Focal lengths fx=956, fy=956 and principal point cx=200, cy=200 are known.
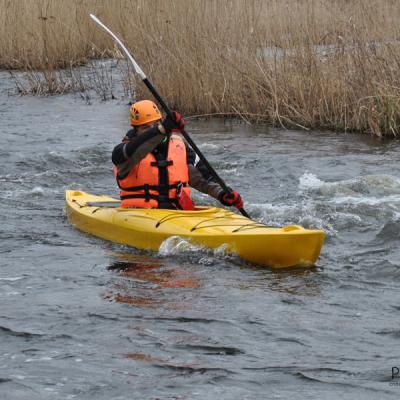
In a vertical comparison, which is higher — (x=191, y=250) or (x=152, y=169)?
(x=152, y=169)

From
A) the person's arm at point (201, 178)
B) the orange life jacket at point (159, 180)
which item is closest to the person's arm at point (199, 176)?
the person's arm at point (201, 178)

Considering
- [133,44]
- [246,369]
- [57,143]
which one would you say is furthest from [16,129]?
[246,369]

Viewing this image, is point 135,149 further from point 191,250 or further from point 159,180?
A: point 191,250

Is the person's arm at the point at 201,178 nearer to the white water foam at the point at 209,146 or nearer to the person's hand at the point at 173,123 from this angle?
the person's hand at the point at 173,123

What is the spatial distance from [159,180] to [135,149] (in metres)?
0.35

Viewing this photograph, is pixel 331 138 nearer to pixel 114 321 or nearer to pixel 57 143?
pixel 57 143

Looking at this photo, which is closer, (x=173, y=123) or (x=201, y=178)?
(x=173, y=123)

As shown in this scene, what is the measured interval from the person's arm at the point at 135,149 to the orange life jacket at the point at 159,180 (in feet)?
0.21

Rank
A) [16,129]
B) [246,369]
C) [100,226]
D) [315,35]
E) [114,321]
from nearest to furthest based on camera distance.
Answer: [246,369], [114,321], [100,226], [315,35], [16,129]

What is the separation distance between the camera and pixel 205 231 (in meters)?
6.43

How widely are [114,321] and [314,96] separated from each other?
19.8ft

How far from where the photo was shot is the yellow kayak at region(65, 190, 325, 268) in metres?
6.00

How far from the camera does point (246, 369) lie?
4.43 meters

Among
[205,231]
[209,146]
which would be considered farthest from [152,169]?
[209,146]
